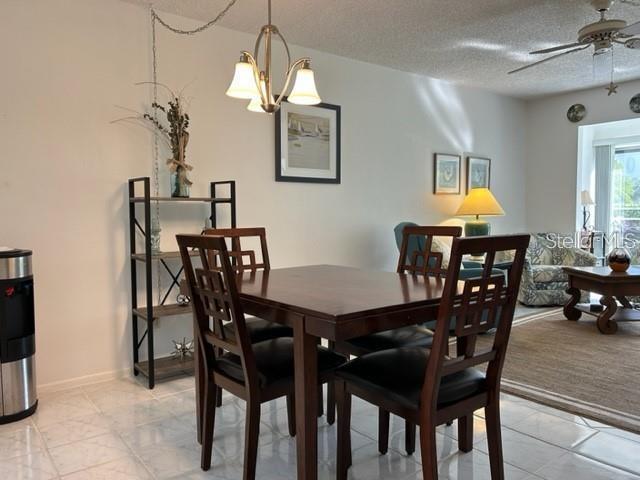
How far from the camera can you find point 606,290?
13.0 feet

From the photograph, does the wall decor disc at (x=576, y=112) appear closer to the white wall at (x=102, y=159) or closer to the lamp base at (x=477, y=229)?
the lamp base at (x=477, y=229)

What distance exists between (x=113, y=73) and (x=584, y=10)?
3137 millimetres

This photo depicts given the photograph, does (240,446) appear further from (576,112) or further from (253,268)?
(576,112)

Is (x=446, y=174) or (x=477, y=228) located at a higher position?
(x=446, y=174)

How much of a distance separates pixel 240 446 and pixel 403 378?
3.13 feet

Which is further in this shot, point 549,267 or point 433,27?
point 549,267

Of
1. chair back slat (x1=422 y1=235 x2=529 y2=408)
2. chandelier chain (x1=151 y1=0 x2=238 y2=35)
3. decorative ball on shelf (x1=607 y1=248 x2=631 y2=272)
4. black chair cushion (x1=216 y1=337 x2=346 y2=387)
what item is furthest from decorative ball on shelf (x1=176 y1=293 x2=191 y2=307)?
decorative ball on shelf (x1=607 y1=248 x2=631 y2=272)

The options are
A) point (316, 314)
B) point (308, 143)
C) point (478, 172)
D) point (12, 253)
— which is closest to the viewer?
point (316, 314)

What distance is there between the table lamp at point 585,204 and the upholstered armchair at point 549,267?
446mm

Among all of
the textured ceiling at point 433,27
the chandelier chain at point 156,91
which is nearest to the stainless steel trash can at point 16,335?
the chandelier chain at point 156,91

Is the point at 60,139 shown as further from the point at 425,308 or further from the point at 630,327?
the point at 630,327

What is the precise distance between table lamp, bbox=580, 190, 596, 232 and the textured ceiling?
5.06 feet

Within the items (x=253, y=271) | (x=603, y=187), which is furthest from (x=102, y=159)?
(x=603, y=187)

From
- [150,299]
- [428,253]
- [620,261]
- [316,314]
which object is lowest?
[150,299]
